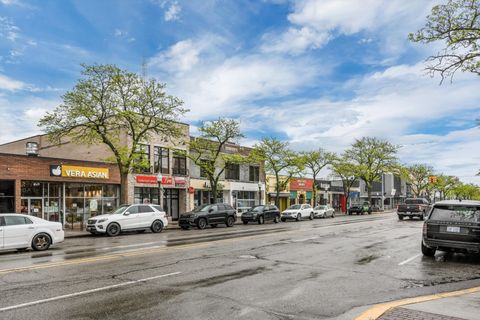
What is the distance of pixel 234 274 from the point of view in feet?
32.0

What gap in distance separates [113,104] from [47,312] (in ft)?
67.4

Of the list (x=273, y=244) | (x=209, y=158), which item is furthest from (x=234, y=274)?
(x=209, y=158)

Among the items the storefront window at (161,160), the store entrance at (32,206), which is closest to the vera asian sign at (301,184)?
the storefront window at (161,160)

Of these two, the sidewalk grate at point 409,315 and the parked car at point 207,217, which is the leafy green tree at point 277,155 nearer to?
the parked car at point 207,217

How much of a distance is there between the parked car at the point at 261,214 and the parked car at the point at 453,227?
68.7 ft

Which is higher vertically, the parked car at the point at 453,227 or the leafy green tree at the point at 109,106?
the leafy green tree at the point at 109,106

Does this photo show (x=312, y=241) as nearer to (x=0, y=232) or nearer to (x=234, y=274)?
(x=234, y=274)

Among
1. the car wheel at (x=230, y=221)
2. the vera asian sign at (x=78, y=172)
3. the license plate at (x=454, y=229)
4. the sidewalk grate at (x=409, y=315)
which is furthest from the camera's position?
the car wheel at (x=230, y=221)

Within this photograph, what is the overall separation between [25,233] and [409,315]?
1356 centimetres

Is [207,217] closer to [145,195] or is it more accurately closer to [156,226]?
[156,226]

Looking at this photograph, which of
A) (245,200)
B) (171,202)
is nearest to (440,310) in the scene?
(171,202)

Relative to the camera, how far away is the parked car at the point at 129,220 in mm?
22156

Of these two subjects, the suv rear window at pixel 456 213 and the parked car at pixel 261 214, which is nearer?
the suv rear window at pixel 456 213

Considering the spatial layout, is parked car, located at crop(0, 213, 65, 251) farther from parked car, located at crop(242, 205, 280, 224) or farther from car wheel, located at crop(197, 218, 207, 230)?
parked car, located at crop(242, 205, 280, 224)
